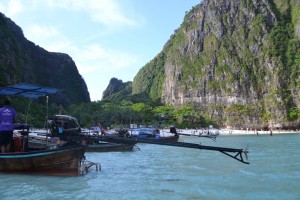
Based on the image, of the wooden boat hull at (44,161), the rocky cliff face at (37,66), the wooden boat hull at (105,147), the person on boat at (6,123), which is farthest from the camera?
the rocky cliff face at (37,66)

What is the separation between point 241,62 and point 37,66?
100901mm

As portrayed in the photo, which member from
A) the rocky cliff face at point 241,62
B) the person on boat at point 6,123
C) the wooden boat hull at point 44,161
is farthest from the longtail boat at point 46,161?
the rocky cliff face at point 241,62

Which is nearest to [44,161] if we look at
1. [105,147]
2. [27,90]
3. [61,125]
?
[61,125]

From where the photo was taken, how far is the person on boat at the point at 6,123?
1591cm

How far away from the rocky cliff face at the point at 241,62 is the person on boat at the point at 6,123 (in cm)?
14550

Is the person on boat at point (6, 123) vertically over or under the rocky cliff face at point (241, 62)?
under

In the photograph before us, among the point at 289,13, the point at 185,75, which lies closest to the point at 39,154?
the point at 185,75

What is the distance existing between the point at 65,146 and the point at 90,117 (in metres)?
104

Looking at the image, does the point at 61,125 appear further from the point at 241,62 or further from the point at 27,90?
the point at 241,62

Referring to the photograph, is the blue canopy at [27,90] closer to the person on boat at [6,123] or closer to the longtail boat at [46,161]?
the longtail boat at [46,161]

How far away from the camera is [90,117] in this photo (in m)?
119

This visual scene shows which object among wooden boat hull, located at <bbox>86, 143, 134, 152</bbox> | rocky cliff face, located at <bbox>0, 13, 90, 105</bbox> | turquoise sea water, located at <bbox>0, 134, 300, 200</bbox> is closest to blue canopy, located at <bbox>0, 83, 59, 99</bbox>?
turquoise sea water, located at <bbox>0, 134, 300, 200</bbox>

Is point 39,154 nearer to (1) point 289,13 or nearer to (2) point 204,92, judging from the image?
(2) point 204,92

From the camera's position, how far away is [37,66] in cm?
16075
